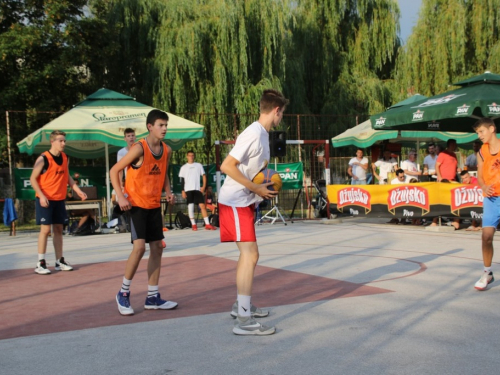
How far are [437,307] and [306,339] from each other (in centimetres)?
178

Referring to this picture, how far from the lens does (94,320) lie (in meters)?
6.25

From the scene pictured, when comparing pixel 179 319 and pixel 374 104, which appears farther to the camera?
pixel 374 104

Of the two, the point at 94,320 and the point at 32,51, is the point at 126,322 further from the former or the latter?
the point at 32,51

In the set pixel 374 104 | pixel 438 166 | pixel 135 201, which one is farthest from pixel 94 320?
pixel 374 104

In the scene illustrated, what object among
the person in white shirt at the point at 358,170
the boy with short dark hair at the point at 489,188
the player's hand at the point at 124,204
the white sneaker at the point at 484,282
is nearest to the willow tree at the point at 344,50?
the person in white shirt at the point at 358,170

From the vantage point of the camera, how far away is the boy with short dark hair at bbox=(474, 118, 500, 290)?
24.5 feet

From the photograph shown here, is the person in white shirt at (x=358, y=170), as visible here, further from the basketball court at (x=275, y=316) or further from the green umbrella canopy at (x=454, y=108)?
the basketball court at (x=275, y=316)

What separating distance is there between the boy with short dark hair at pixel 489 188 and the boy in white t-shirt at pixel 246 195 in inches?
116

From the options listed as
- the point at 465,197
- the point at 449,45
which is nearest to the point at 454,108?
the point at 465,197

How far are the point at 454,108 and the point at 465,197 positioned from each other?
194 cm

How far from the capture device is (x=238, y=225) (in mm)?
5766

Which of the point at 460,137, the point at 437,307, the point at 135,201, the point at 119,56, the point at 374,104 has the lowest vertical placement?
the point at 437,307

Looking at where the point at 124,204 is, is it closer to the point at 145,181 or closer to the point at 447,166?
the point at 145,181

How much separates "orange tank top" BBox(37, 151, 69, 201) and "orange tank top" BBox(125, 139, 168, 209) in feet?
10.8
